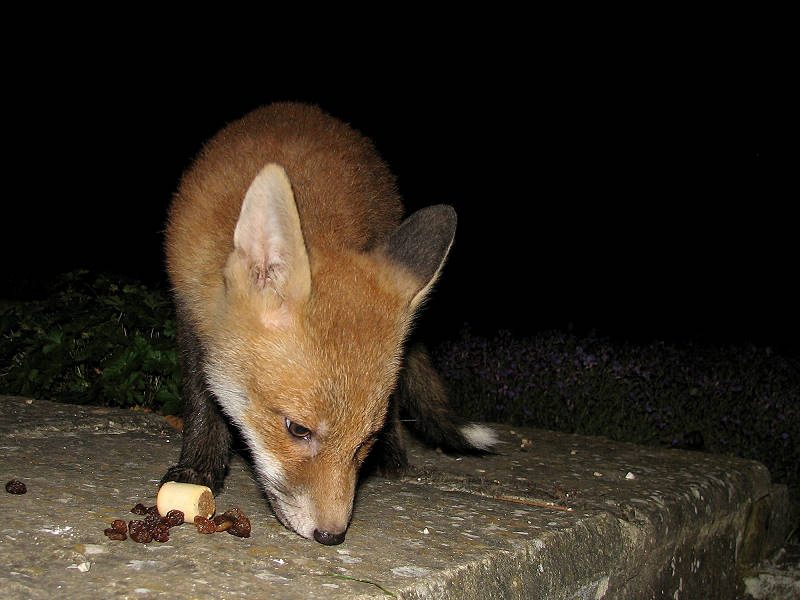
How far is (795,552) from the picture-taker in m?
4.02

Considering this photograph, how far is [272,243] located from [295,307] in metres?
0.21

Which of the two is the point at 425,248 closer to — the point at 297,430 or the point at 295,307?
the point at 295,307

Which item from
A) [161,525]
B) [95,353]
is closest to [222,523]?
[161,525]

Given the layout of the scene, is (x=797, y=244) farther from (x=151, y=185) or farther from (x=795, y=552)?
(x=151, y=185)

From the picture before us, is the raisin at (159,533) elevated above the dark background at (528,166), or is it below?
below

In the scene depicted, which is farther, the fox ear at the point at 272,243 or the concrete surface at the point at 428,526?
the fox ear at the point at 272,243

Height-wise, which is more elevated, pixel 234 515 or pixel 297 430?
pixel 297 430

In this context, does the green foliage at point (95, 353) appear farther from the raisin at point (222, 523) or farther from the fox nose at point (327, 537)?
the fox nose at point (327, 537)

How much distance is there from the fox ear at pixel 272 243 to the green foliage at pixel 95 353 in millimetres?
1771

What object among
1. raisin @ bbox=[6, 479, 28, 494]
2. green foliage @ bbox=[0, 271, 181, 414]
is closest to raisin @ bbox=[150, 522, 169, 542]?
raisin @ bbox=[6, 479, 28, 494]

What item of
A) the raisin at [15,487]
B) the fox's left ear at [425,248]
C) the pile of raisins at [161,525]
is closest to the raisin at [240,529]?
the pile of raisins at [161,525]

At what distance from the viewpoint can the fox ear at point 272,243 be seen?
2.18 metres

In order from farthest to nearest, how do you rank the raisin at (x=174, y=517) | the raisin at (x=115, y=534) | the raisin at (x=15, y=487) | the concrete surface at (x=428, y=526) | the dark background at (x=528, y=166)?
the dark background at (x=528, y=166) < the raisin at (x=15, y=487) < the raisin at (x=174, y=517) < the raisin at (x=115, y=534) < the concrete surface at (x=428, y=526)

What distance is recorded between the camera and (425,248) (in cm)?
269
